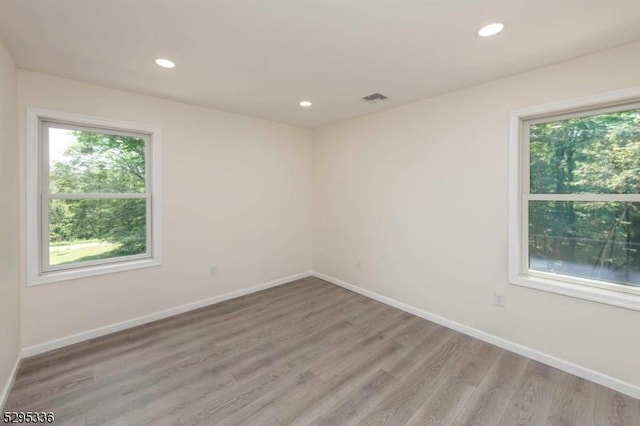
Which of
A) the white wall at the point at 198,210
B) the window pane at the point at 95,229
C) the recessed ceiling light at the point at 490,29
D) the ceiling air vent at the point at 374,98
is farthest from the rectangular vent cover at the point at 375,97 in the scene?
the window pane at the point at 95,229

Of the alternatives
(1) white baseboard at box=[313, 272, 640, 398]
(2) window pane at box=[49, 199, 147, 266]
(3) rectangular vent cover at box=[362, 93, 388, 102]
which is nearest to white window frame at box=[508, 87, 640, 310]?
(1) white baseboard at box=[313, 272, 640, 398]

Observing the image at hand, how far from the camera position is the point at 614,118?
6.86ft

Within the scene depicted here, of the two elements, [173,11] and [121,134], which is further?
[121,134]

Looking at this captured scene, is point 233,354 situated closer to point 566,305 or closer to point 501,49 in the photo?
point 566,305

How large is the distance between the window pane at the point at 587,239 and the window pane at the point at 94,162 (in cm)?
400

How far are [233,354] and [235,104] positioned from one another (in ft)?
8.74

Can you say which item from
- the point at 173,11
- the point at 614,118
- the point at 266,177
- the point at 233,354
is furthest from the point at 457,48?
the point at 233,354

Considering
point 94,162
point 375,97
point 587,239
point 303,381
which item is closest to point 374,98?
point 375,97

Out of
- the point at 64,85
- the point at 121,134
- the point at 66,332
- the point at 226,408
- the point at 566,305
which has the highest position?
the point at 64,85

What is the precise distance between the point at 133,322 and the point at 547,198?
416 centimetres

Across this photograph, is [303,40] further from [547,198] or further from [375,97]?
[547,198]

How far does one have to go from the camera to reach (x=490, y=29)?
1777mm

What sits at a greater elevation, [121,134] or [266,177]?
[121,134]

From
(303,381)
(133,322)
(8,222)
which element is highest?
(8,222)
